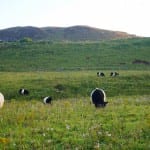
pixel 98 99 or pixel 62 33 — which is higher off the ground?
pixel 62 33

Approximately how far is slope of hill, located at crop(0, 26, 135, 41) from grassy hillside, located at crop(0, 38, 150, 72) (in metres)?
56.5

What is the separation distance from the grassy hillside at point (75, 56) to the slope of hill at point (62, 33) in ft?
185

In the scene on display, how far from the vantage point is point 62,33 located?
16200 centimetres

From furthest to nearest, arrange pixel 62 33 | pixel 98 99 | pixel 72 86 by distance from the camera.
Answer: pixel 62 33
pixel 72 86
pixel 98 99

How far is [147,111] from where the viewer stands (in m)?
20.3

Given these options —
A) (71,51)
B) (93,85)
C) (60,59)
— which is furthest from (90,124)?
(71,51)

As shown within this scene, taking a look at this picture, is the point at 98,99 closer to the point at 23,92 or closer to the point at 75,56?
the point at 23,92

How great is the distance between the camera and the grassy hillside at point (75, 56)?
7338 cm

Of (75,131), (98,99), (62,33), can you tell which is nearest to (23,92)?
(98,99)

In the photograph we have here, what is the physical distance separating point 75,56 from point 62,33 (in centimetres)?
7960

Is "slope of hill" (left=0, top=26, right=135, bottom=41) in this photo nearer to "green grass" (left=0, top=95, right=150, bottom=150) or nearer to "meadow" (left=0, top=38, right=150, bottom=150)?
"meadow" (left=0, top=38, right=150, bottom=150)

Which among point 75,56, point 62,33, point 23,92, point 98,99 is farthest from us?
point 62,33

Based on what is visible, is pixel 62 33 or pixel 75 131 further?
pixel 62 33

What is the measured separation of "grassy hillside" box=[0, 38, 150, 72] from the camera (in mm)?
73375
